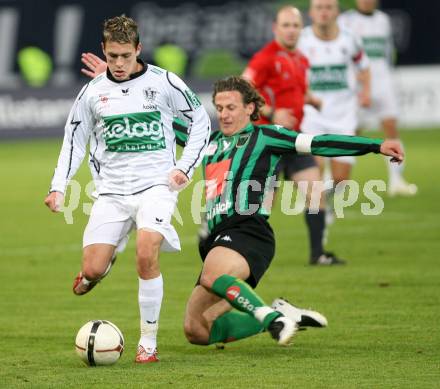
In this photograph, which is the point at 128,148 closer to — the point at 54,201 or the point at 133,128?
the point at 133,128

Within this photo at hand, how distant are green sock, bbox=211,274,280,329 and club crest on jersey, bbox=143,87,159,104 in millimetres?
1252

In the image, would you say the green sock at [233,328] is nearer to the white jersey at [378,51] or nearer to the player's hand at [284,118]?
the player's hand at [284,118]

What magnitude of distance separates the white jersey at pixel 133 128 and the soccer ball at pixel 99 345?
100cm

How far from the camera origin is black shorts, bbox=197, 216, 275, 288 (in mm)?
7914

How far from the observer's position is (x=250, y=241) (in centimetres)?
799

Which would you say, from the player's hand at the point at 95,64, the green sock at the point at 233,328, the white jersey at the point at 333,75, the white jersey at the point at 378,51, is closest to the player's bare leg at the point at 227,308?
the green sock at the point at 233,328

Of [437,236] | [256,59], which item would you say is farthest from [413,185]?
[256,59]

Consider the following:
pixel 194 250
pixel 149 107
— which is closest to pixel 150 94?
pixel 149 107

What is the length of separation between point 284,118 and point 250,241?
3689mm

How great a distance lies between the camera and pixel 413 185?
743 inches

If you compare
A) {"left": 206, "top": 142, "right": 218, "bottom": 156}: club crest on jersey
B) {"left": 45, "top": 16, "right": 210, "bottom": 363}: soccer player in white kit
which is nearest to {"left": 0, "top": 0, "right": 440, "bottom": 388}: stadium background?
{"left": 45, "top": 16, "right": 210, "bottom": 363}: soccer player in white kit

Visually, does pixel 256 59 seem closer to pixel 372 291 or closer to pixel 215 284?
pixel 372 291

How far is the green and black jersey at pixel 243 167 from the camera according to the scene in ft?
26.6

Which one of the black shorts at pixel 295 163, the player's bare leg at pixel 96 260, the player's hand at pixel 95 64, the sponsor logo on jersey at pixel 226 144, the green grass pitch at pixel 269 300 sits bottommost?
the green grass pitch at pixel 269 300
